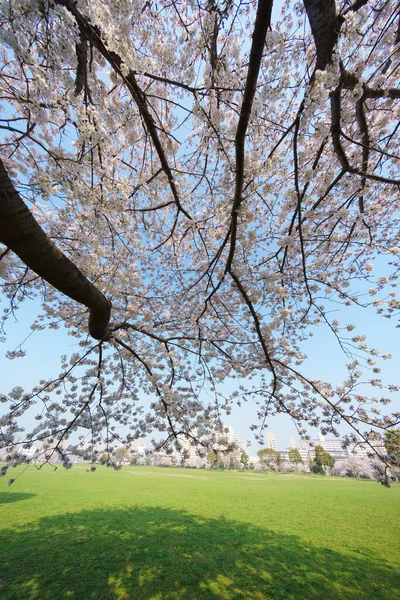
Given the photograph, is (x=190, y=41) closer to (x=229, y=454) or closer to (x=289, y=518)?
(x=229, y=454)

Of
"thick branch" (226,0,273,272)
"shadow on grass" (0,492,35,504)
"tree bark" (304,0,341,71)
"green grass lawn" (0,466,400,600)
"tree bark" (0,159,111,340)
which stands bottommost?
"shadow on grass" (0,492,35,504)

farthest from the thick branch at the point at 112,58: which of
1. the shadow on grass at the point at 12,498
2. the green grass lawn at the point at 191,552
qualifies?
the shadow on grass at the point at 12,498

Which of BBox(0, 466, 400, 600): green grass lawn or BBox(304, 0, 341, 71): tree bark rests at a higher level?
BBox(304, 0, 341, 71): tree bark

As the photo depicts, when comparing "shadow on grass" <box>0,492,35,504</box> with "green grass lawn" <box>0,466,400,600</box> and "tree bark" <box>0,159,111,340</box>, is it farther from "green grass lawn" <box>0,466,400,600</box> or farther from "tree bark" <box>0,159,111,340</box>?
"tree bark" <box>0,159,111,340</box>

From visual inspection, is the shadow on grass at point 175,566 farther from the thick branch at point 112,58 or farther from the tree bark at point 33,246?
the thick branch at point 112,58

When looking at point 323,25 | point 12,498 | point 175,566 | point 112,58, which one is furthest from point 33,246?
point 12,498

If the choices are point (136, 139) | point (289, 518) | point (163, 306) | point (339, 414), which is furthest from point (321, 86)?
point (289, 518)

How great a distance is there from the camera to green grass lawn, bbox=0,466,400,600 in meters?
4.05

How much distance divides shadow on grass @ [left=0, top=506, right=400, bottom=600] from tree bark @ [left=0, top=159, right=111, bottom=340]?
4953 mm

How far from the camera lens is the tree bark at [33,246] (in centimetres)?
160

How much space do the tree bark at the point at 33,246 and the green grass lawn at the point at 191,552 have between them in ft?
16.3

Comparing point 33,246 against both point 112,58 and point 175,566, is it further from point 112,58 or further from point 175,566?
point 175,566

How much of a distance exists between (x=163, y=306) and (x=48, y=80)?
12.9 feet

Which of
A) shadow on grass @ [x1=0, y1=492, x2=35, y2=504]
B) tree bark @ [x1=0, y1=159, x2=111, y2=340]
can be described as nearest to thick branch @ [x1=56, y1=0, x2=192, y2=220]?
tree bark @ [x1=0, y1=159, x2=111, y2=340]
